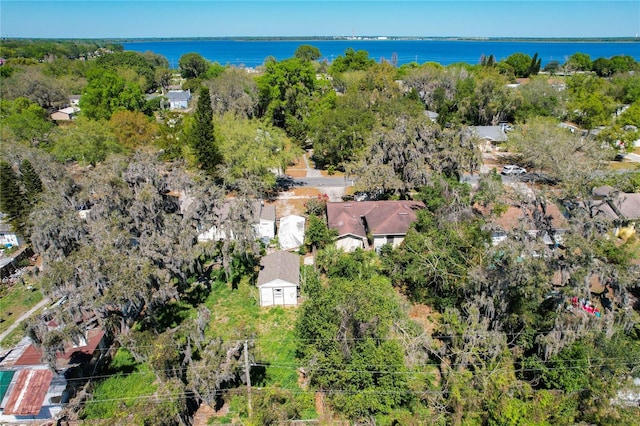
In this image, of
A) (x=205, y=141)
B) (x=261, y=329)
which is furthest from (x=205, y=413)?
(x=205, y=141)

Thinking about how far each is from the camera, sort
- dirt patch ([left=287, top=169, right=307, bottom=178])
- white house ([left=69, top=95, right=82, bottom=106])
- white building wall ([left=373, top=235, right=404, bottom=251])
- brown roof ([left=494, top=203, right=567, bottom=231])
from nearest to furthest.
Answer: white building wall ([left=373, top=235, right=404, bottom=251]) < brown roof ([left=494, top=203, right=567, bottom=231]) < dirt patch ([left=287, top=169, right=307, bottom=178]) < white house ([left=69, top=95, right=82, bottom=106])

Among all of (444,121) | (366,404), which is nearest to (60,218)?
(366,404)

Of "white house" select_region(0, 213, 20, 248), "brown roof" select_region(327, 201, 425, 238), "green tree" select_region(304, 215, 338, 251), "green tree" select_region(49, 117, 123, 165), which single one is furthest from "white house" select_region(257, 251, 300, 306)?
"green tree" select_region(49, 117, 123, 165)

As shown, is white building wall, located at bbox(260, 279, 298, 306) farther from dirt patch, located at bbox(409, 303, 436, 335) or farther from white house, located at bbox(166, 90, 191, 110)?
white house, located at bbox(166, 90, 191, 110)

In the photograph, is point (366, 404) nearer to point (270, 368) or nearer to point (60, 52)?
point (270, 368)

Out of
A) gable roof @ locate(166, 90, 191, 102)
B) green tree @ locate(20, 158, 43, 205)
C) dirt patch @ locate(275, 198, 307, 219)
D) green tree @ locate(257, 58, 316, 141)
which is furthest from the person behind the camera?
gable roof @ locate(166, 90, 191, 102)

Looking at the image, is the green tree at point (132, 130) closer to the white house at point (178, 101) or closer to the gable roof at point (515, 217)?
the gable roof at point (515, 217)
